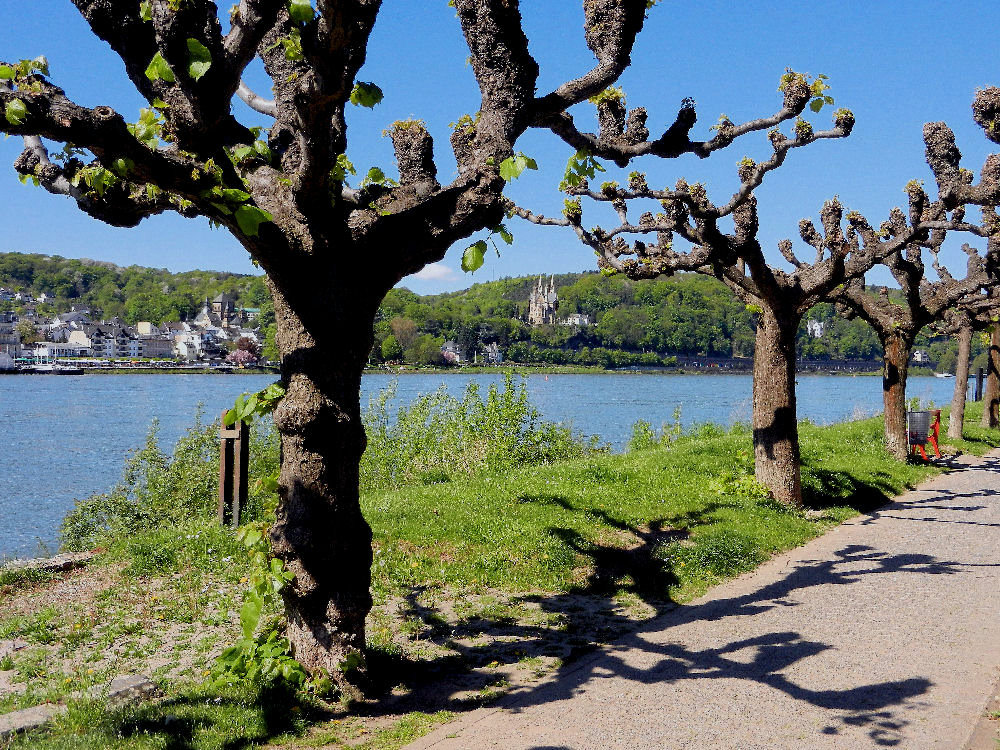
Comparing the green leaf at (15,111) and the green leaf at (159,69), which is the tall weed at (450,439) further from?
the green leaf at (15,111)

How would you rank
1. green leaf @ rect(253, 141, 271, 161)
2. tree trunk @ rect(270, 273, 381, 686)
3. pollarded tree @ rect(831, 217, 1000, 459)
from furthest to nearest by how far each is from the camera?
pollarded tree @ rect(831, 217, 1000, 459), green leaf @ rect(253, 141, 271, 161), tree trunk @ rect(270, 273, 381, 686)

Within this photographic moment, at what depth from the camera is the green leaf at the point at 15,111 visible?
391 cm

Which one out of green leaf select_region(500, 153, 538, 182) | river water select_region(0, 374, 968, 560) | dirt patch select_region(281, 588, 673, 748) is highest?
green leaf select_region(500, 153, 538, 182)

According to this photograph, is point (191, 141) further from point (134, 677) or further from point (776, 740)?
point (776, 740)

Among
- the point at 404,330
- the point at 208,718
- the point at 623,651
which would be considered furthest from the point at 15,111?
the point at 404,330

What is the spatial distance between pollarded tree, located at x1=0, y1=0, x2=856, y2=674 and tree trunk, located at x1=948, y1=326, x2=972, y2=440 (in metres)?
20.5

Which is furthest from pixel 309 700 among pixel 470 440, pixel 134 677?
pixel 470 440

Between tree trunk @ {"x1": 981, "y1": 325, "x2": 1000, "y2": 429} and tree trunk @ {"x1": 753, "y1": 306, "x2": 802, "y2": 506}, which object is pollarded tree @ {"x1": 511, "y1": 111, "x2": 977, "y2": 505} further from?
tree trunk @ {"x1": 981, "y1": 325, "x2": 1000, "y2": 429}

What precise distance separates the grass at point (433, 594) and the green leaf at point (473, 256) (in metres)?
2.79

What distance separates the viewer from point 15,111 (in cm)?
391

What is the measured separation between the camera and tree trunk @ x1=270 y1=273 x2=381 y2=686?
516cm

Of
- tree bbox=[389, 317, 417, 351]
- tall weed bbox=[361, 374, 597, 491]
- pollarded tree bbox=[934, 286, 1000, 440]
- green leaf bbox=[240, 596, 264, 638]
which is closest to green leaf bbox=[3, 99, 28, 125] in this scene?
green leaf bbox=[240, 596, 264, 638]

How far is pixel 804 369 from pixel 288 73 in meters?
111

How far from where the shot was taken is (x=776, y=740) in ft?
15.2
